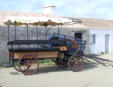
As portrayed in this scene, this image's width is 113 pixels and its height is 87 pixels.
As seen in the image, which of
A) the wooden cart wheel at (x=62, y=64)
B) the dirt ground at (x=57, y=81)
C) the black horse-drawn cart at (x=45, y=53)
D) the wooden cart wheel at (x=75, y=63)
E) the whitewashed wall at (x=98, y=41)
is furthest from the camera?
the whitewashed wall at (x=98, y=41)

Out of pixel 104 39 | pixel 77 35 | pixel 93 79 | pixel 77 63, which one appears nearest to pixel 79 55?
pixel 77 63

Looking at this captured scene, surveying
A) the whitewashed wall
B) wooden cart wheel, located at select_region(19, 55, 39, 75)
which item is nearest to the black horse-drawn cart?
wooden cart wheel, located at select_region(19, 55, 39, 75)

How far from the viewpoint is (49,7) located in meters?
25.2

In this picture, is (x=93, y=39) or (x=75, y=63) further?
(x=93, y=39)

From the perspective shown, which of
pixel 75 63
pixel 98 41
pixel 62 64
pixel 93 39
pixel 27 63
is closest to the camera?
pixel 27 63

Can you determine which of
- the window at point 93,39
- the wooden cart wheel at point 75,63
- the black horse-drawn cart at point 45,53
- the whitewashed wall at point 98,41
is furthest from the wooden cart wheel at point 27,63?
the window at point 93,39

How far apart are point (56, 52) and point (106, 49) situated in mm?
13862

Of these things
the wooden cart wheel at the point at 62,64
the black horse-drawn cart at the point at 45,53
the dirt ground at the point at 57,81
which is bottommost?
the dirt ground at the point at 57,81

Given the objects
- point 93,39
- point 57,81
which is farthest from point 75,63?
point 93,39

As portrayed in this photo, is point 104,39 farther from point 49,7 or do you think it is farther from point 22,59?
point 22,59

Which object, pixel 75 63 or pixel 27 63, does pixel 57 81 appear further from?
pixel 75 63

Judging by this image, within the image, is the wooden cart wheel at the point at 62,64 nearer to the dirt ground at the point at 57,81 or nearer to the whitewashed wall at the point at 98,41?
the dirt ground at the point at 57,81

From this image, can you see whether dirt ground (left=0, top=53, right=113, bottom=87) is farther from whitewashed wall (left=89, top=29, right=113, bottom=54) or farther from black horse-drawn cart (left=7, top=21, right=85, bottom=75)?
whitewashed wall (left=89, top=29, right=113, bottom=54)

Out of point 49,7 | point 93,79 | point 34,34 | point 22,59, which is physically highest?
point 49,7
